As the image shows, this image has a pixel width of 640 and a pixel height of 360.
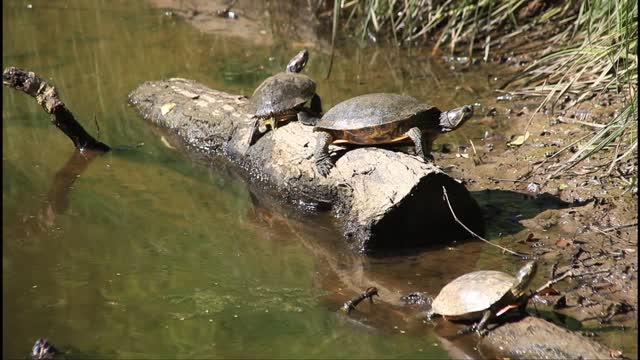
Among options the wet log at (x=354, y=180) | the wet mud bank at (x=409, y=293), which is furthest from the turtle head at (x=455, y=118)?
the wet mud bank at (x=409, y=293)

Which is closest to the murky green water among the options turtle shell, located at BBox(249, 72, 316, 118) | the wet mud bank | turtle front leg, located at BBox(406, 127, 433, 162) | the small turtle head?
the wet mud bank

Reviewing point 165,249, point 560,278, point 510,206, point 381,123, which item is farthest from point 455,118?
point 165,249

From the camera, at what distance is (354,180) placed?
5.23m

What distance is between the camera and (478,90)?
25.5ft

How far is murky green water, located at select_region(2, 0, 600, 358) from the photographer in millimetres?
4086

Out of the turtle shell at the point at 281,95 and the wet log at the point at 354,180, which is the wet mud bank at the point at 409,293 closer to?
the wet log at the point at 354,180

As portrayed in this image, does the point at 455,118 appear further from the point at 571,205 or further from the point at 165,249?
the point at 165,249

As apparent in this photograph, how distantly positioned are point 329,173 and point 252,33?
472cm

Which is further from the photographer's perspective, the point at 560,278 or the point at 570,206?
the point at 570,206

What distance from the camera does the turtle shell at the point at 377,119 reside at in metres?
5.35

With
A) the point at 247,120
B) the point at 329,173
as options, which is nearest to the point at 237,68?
the point at 247,120

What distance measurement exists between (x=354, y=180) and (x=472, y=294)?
1.41m

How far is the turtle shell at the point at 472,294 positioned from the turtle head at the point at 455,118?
1.52m

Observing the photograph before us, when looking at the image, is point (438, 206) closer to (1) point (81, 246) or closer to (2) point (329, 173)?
(2) point (329, 173)
